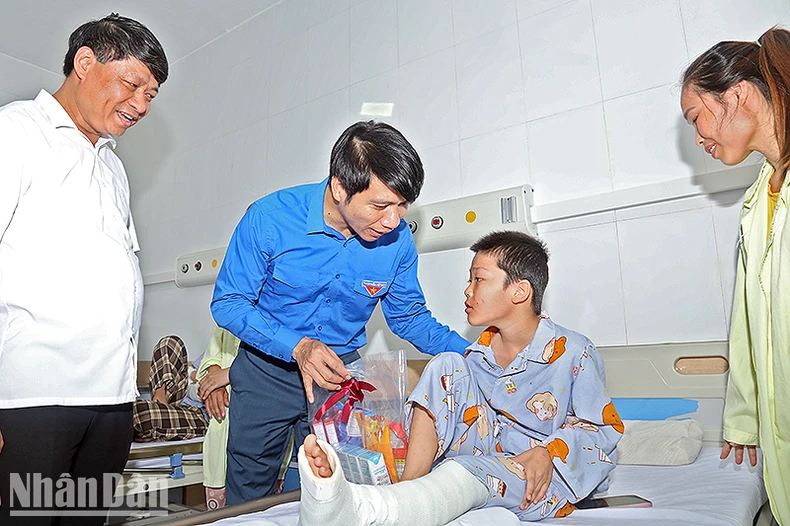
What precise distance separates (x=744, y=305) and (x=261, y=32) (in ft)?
11.3

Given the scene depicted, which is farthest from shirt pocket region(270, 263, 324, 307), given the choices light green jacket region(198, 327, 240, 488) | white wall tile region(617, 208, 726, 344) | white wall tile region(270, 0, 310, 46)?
white wall tile region(270, 0, 310, 46)

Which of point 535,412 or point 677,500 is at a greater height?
point 535,412

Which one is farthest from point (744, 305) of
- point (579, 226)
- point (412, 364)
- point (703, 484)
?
point (412, 364)

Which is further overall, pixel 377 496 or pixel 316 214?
pixel 316 214

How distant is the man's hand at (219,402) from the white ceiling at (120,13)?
2.60 metres

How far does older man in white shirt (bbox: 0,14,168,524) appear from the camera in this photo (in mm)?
1381

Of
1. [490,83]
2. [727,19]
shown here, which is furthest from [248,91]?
[727,19]

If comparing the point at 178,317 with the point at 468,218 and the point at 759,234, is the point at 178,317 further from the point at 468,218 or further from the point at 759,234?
the point at 759,234

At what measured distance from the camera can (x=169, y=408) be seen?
125 inches

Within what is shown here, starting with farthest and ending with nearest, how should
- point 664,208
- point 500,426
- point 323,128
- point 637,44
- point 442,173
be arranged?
point 323,128
point 442,173
point 637,44
point 664,208
point 500,426

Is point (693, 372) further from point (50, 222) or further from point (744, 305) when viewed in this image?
A: point (50, 222)

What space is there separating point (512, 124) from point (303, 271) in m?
1.40

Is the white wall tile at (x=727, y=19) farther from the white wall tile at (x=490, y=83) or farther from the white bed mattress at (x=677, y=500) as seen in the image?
the white bed mattress at (x=677, y=500)

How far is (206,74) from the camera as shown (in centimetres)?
438
